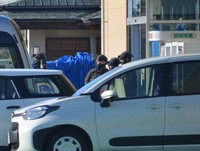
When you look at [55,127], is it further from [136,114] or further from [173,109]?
[173,109]

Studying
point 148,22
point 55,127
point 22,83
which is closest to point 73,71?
point 148,22

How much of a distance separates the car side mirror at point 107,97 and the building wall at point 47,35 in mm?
20365

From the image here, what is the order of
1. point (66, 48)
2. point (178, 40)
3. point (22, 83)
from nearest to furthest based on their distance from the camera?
point (22, 83) → point (178, 40) → point (66, 48)

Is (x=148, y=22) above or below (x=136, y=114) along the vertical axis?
above

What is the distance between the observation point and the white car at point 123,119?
29.3ft

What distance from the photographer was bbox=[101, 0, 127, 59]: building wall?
70.5 ft

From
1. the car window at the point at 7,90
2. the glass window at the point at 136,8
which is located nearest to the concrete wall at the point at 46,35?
the glass window at the point at 136,8

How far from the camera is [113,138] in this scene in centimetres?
895

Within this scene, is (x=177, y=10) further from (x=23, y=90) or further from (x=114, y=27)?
(x=23, y=90)

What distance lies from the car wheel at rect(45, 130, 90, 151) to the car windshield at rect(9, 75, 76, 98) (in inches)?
53.6

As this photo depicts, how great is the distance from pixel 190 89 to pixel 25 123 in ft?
8.44

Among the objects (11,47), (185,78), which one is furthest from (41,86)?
(185,78)

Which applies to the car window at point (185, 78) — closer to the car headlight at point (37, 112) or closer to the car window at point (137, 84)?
the car window at point (137, 84)

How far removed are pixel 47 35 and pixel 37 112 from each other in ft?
67.4
